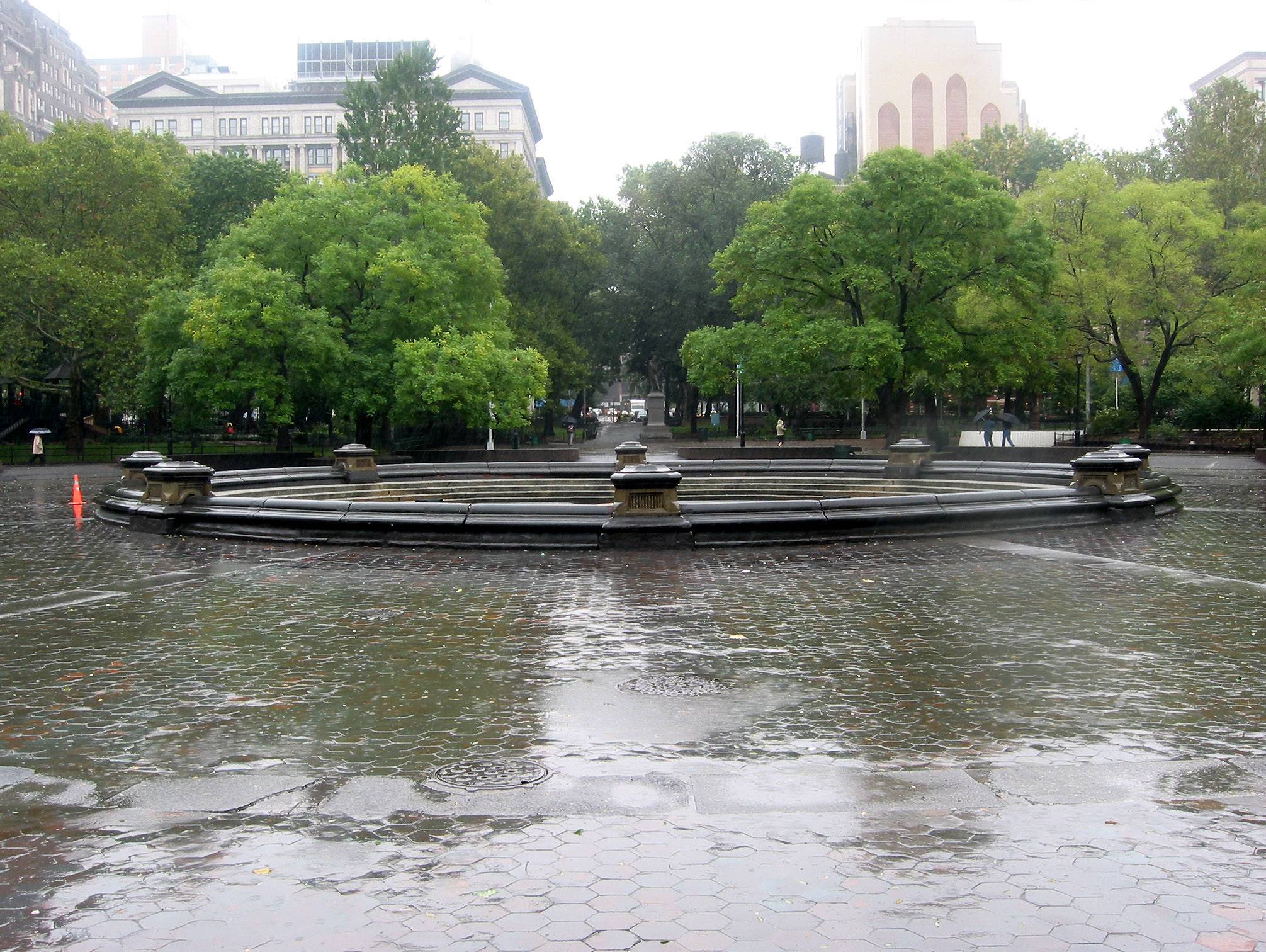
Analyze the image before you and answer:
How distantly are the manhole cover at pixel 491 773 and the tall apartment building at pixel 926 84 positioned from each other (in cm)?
11249

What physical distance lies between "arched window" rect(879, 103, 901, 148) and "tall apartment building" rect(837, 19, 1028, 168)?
6 centimetres

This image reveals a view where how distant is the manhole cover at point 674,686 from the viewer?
7.95 m

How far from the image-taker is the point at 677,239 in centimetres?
6544

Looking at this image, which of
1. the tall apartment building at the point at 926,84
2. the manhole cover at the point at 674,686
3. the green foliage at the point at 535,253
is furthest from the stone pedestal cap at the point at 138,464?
the tall apartment building at the point at 926,84

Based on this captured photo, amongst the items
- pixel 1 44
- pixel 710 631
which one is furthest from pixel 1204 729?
pixel 1 44

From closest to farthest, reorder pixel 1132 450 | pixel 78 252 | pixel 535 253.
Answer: pixel 1132 450 → pixel 78 252 → pixel 535 253

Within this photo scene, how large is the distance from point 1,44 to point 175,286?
106243mm

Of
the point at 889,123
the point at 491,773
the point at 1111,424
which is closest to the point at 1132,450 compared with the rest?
the point at 491,773

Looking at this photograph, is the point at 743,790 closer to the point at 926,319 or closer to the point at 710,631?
the point at 710,631

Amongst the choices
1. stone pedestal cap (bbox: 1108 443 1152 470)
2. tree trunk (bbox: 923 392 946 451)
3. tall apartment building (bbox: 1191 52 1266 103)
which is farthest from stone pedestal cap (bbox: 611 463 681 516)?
tall apartment building (bbox: 1191 52 1266 103)

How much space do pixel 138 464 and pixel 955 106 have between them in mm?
105286

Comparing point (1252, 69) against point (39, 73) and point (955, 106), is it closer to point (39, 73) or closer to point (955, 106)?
point (955, 106)

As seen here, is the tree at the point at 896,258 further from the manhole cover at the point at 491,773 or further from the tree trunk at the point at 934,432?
the manhole cover at the point at 491,773

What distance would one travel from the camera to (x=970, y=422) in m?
75.4
